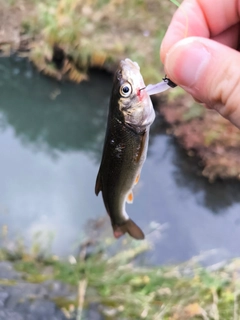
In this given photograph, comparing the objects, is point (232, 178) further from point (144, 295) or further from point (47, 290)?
point (47, 290)

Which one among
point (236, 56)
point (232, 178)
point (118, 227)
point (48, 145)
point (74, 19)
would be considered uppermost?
point (236, 56)

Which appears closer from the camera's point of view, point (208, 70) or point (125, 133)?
point (208, 70)

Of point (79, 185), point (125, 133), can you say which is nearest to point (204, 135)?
point (79, 185)

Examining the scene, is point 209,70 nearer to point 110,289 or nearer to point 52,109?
point 110,289

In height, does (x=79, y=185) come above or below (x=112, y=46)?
below

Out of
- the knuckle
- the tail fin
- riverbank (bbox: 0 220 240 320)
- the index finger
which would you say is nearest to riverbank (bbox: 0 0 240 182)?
riverbank (bbox: 0 220 240 320)

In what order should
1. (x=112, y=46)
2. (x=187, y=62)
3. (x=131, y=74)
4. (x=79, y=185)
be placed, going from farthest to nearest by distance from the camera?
1. (x=112, y=46)
2. (x=79, y=185)
3. (x=131, y=74)
4. (x=187, y=62)

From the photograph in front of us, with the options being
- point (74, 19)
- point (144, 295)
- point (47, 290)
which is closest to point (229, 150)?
point (144, 295)
